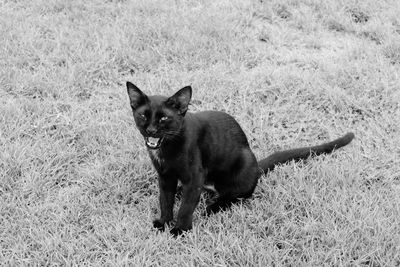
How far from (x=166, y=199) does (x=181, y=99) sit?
25.6 inches

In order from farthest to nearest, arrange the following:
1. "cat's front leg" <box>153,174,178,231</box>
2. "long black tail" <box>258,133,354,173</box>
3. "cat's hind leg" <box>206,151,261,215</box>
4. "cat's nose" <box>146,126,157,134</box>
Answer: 1. "long black tail" <box>258,133,354,173</box>
2. "cat's hind leg" <box>206,151,261,215</box>
3. "cat's front leg" <box>153,174,178,231</box>
4. "cat's nose" <box>146,126,157,134</box>

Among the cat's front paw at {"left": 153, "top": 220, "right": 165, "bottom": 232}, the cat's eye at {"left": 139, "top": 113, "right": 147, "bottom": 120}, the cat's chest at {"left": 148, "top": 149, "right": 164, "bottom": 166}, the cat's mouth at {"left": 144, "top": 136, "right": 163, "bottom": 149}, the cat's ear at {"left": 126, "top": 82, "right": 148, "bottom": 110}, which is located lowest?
the cat's front paw at {"left": 153, "top": 220, "right": 165, "bottom": 232}

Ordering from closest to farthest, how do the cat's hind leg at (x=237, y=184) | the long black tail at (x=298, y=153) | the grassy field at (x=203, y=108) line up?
the grassy field at (x=203, y=108) → the cat's hind leg at (x=237, y=184) → the long black tail at (x=298, y=153)

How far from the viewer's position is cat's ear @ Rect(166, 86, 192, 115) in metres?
2.58

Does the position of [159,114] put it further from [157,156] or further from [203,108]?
[203,108]

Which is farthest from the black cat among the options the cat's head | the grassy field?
the grassy field

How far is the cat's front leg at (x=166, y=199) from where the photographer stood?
2779mm

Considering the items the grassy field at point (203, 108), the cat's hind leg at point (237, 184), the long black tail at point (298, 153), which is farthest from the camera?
the long black tail at point (298, 153)

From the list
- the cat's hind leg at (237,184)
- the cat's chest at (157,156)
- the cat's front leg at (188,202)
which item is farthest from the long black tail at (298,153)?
the cat's chest at (157,156)

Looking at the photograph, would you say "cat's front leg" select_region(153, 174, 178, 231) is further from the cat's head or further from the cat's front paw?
the cat's head

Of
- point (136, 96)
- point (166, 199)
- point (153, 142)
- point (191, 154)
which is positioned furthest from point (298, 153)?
point (136, 96)

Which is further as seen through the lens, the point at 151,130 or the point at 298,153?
the point at 298,153

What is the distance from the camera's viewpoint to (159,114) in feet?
8.43

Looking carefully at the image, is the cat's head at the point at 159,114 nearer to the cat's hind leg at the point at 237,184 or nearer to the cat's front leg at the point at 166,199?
the cat's front leg at the point at 166,199
